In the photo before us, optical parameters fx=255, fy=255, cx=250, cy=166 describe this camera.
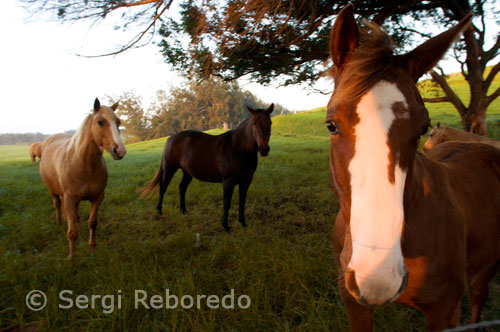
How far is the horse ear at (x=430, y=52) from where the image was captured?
1.19 m

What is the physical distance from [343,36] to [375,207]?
84 cm

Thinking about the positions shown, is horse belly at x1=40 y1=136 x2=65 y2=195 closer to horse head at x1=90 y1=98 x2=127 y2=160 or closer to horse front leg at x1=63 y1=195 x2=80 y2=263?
horse front leg at x1=63 y1=195 x2=80 y2=263

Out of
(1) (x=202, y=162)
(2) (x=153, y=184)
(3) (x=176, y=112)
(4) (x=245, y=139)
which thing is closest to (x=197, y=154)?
(1) (x=202, y=162)

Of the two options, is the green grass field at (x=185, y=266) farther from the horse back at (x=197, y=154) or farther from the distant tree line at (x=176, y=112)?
the distant tree line at (x=176, y=112)

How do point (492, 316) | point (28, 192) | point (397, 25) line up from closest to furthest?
1. point (492, 316)
2. point (397, 25)
3. point (28, 192)

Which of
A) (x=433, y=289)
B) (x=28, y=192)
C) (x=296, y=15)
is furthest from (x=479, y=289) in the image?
(x=28, y=192)

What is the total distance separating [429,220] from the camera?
1.31 metres

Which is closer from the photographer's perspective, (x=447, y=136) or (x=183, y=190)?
(x=183, y=190)

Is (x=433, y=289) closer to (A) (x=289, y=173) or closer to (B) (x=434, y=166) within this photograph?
(B) (x=434, y=166)

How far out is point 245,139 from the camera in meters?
4.77

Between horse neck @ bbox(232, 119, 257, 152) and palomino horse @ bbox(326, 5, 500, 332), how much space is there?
3.24 meters

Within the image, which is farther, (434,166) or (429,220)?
(434,166)

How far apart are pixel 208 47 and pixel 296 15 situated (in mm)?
1502

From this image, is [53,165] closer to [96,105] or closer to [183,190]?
[96,105]
